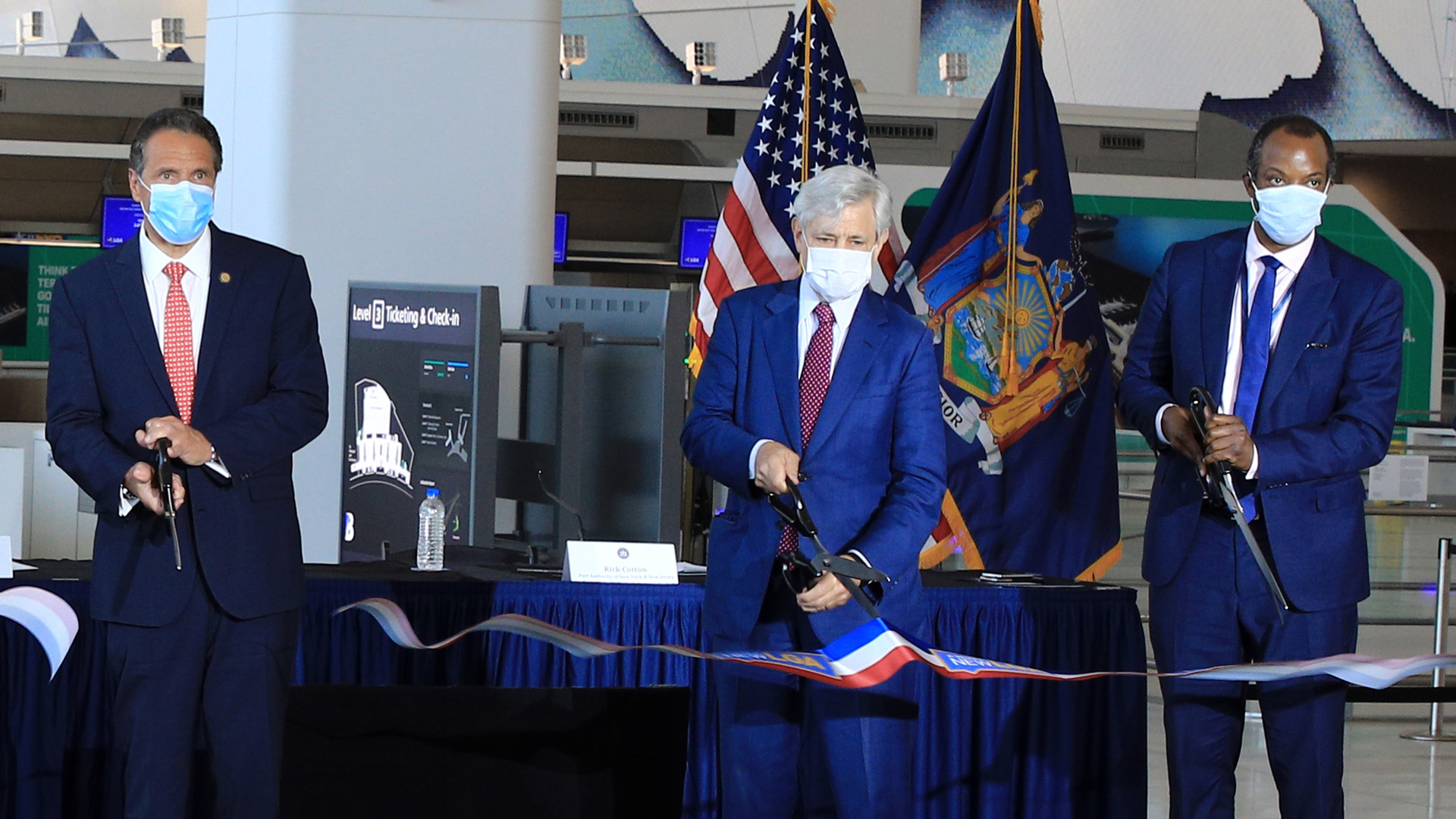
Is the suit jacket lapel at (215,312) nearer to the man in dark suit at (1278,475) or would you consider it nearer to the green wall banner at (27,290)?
the man in dark suit at (1278,475)

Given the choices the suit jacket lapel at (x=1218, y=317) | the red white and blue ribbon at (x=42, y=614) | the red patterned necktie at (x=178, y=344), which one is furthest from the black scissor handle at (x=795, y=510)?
the red white and blue ribbon at (x=42, y=614)

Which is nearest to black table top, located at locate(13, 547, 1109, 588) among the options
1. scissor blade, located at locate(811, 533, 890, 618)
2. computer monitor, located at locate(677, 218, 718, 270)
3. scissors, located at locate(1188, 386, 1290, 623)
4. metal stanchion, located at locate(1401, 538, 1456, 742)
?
scissors, located at locate(1188, 386, 1290, 623)

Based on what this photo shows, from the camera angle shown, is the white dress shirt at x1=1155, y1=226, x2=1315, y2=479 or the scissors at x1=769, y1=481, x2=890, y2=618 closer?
the scissors at x1=769, y1=481, x2=890, y2=618

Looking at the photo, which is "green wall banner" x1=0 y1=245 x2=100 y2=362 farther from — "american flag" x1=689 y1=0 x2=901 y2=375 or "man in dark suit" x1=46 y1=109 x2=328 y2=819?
"man in dark suit" x1=46 y1=109 x2=328 y2=819

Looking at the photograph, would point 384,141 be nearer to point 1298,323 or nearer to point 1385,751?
point 1298,323

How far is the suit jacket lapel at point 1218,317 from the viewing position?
9.97 feet

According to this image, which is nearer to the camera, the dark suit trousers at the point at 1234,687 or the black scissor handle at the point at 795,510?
the black scissor handle at the point at 795,510

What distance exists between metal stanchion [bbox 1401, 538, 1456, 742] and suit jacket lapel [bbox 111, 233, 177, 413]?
5.02 metres

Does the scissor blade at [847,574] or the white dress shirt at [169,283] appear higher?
the white dress shirt at [169,283]

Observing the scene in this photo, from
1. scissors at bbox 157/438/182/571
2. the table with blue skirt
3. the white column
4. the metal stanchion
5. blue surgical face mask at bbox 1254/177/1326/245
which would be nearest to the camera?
scissors at bbox 157/438/182/571

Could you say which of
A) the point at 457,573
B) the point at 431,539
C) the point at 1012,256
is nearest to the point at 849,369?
the point at 457,573

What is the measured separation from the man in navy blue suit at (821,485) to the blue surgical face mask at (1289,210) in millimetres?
682

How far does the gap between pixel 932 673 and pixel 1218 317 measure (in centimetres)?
110

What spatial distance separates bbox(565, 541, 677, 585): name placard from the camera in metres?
3.73
